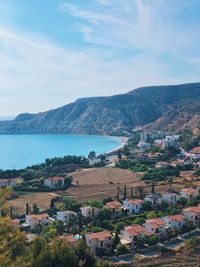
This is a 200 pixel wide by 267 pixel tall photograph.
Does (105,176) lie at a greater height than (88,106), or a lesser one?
lesser

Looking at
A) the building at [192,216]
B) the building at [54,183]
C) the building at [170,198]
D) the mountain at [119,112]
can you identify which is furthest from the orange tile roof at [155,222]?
the mountain at [119,112]

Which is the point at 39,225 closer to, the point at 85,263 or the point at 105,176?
the point at 85,263

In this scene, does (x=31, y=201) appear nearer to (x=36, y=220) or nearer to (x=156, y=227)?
(x=36, y=220)

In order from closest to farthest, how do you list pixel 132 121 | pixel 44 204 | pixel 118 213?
1. pixel 118 213
2. pixel 44 204
3. pixel 132 121

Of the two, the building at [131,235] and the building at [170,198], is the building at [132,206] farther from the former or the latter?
the building at [131,235]

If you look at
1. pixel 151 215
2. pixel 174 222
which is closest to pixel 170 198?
pixel 151 215

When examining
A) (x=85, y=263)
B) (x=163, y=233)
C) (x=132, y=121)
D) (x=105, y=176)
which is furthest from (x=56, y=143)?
(x=85, y=263)

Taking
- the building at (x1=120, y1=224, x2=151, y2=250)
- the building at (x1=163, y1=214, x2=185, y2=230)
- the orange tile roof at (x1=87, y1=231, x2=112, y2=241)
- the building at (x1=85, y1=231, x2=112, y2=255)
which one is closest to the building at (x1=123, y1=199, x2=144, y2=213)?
the building at (x1=163, y1=214, x2=185, y2=230)
